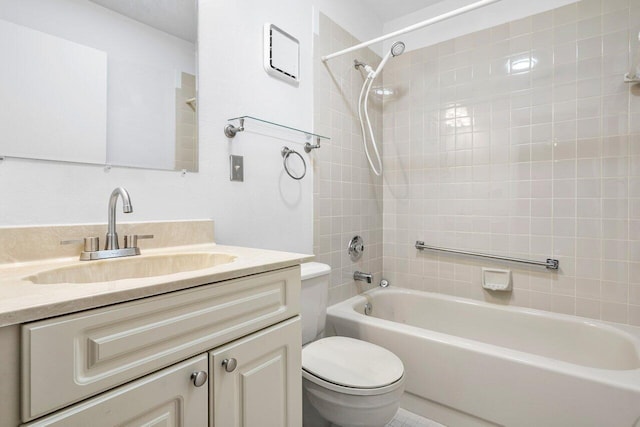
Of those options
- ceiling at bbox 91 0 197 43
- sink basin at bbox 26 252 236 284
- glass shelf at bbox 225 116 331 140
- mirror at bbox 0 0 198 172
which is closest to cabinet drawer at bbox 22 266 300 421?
sink basin at bbox 26 252 236 284

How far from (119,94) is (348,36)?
154cm

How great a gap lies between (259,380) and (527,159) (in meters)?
1.93

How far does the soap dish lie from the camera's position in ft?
6.50

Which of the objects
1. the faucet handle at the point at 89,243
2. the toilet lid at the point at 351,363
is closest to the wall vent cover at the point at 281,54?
the faucet handle at the point at 89,243

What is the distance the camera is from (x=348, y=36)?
2.11 m

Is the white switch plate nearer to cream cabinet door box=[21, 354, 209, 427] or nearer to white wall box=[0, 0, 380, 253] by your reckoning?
white wall box=[0, 0, 380, 253]

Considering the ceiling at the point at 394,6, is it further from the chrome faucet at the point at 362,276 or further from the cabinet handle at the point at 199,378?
the cabinet handle at the point at 199,378

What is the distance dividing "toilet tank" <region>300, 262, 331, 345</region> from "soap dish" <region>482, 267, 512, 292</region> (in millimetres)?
1172

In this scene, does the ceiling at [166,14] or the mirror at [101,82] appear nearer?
the mirror at [101,82]

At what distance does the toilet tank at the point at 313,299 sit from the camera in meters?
1.35

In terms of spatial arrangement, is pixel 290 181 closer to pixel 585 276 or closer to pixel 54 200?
pixel 54 200

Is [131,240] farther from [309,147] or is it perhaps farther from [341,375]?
[309,147]

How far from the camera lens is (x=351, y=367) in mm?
1250

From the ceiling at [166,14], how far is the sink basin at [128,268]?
32.3 inches
